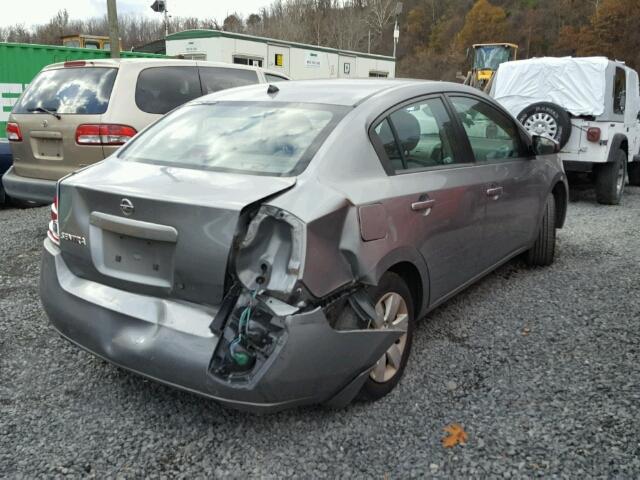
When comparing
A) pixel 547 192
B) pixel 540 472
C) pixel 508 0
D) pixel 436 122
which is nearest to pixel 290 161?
pixel 436 122

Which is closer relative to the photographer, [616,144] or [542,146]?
[542,146]

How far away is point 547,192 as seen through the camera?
475 centimetres

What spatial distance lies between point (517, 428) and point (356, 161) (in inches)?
57.0

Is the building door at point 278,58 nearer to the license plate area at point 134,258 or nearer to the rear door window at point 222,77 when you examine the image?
the rear door window at point 222,77

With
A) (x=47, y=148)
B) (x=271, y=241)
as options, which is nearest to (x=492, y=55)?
(x=47, y=148)

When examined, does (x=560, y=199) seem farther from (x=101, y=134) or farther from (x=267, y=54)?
(x=267, y=54)

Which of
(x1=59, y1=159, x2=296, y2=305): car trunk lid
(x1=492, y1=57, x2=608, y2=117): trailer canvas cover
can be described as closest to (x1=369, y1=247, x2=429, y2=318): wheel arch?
(x1=59, y1=159, x2=296, y2=305): car trunk lid

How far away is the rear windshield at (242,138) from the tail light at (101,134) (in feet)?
7.86

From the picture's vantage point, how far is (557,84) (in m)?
8.02

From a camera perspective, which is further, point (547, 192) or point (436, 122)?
point (547, 192)

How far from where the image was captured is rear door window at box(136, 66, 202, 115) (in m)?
5.88

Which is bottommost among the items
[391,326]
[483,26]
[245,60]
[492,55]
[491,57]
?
[391,326]

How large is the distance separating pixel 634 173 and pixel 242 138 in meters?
9.40

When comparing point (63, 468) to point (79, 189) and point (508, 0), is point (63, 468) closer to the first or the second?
point (79, 189)
